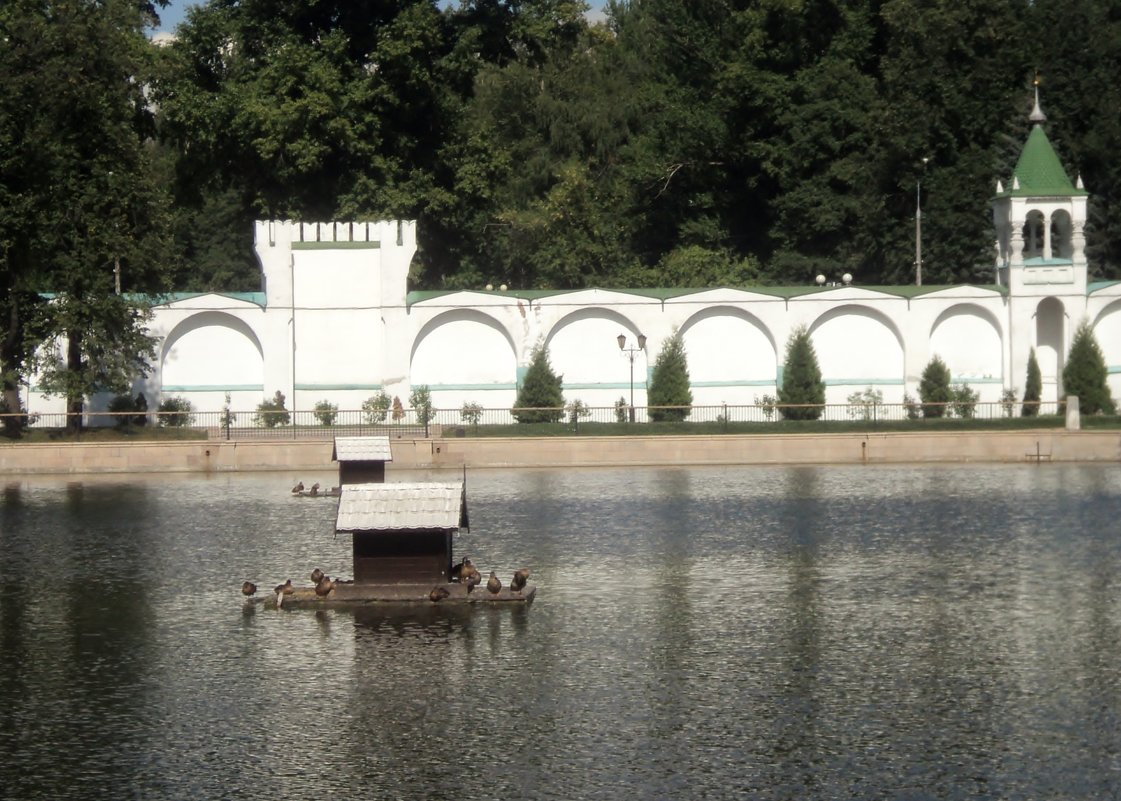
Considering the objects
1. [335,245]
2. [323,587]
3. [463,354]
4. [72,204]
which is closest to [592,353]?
[463,354]

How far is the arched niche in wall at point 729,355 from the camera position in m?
57.3

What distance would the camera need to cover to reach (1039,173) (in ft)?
192

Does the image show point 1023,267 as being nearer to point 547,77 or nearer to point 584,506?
point 584,506

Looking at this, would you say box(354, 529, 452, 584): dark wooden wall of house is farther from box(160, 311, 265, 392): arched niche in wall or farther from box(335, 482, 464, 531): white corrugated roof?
box(160, 311, 265, 392): arched niche in wall

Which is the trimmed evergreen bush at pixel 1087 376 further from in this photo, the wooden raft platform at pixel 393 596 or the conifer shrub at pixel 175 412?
the wooden raft platform at pixel 393 596

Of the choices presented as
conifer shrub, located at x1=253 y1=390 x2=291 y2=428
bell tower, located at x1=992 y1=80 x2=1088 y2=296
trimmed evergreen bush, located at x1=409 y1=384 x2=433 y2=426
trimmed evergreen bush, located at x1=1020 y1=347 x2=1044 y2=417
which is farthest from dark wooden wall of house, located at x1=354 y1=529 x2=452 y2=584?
bell tower, located at x1=992 y1=80 x2=1088 y2=296

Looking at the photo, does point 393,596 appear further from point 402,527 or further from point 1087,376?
point 1087,376

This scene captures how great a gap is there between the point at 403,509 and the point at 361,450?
40.5 feet

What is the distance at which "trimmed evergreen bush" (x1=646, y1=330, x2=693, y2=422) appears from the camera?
54.9 meters

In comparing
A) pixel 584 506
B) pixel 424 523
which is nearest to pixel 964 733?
pixel 424 523

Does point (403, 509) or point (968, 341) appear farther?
point (968, 341)

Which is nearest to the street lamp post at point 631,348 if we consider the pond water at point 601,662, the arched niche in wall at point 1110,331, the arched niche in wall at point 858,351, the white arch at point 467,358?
the white arch at point 467,358

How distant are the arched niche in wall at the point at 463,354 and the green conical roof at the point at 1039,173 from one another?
17535 millimetres

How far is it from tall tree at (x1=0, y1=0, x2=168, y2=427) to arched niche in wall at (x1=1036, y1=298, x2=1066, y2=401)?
93.0ft
